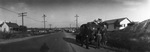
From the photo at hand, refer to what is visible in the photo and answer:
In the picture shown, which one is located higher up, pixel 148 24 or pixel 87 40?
pixel 148 24

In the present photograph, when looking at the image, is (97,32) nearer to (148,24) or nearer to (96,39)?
(96,39)

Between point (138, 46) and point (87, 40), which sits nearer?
point (138, 46)

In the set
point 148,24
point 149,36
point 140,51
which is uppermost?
point 148,24

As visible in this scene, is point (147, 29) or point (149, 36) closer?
point (149, 36)

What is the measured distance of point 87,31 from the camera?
53.9 feet

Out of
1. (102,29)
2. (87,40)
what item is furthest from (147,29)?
(87,40)

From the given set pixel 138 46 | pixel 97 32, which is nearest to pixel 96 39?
pixel 97 32

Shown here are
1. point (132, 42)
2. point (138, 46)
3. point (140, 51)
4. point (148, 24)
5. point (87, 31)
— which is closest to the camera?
point (140, 51)

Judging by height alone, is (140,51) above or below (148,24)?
below

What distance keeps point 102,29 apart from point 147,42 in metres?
5.32

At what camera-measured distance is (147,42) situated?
39.9ft

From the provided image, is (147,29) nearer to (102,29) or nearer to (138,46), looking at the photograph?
(138,46)

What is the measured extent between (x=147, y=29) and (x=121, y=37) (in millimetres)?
3080

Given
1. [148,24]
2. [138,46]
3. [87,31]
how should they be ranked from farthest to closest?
[87,31]
[148,24]
[138,46]
